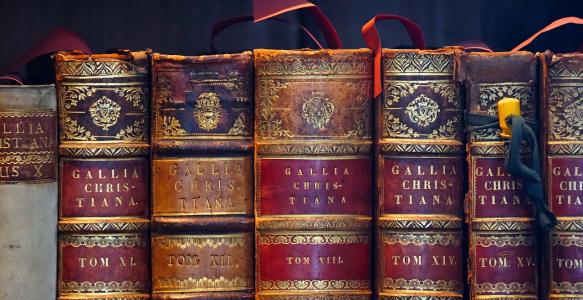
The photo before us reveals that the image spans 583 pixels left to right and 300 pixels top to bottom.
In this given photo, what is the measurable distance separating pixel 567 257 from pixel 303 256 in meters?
0.36

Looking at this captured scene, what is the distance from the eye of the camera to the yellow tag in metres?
0.97

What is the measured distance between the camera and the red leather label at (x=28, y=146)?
988 millimetres

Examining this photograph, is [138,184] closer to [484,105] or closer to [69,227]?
[69,227]

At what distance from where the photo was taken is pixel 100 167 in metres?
1.00

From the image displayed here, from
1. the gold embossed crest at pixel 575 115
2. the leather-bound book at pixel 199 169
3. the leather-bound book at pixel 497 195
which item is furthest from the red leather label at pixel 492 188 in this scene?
the leather-bound book at pixel 199 169

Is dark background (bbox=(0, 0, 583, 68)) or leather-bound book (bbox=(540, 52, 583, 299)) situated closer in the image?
leather-bound book (bbox=(540, 52, 583, 299))

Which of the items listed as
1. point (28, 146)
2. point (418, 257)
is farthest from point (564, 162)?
point (28, 146)

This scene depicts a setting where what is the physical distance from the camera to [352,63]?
39.4 inches

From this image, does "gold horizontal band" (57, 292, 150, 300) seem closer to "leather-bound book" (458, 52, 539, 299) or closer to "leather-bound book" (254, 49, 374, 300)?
"leather-bound book" (254, 49, 374, 300)

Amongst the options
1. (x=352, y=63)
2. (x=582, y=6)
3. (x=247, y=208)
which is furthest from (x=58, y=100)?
(x=582, y=6)

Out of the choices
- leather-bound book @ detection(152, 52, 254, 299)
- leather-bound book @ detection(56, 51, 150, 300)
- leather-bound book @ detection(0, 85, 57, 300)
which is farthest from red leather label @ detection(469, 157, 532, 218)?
leather-bound book @ detection(0, 85, 57, 300)

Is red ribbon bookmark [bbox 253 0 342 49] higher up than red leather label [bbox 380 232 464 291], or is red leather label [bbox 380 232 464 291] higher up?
red ribbon bookmark [bbox 253 0 342 49]

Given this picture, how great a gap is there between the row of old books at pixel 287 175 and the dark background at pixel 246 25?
1.00 ft

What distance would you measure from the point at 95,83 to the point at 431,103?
46cm
